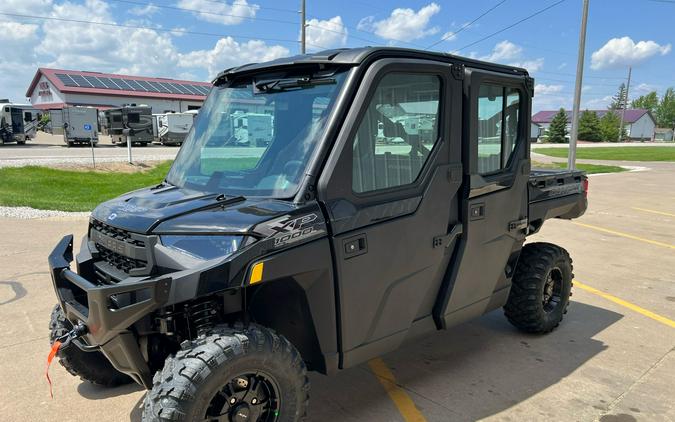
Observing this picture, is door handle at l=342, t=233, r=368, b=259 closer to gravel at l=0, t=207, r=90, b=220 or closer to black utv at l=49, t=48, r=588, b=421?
black utv at l=49, t=48, r=588, b=421

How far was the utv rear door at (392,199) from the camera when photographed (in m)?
2.89

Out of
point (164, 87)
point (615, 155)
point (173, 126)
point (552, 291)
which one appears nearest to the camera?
point (552, 291)

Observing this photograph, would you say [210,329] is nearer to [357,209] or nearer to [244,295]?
[244,295]

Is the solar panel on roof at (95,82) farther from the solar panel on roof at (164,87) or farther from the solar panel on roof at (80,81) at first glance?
the solar panel on roof at (164,87)

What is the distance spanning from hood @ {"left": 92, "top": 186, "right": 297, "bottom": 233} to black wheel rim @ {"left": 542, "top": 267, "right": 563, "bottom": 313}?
313cm

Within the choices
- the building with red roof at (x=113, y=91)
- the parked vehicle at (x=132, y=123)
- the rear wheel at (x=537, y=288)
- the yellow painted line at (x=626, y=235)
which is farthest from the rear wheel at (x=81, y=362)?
the building with red roof at (x=113, y=91)

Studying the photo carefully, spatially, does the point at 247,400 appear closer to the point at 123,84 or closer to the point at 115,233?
the point at 115,233

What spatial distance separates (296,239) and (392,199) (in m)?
0.73

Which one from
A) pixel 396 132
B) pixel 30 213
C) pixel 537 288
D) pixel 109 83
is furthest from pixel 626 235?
pixel 109 83

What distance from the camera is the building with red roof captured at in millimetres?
54594

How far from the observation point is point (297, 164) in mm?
2869

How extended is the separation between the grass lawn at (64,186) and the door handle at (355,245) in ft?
30.2

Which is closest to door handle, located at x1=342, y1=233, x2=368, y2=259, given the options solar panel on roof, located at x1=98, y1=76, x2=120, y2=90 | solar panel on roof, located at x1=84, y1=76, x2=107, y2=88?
solar panel on roof, located at x1=98, y1=76, x2=120, y2=90

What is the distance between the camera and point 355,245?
9.53ft
